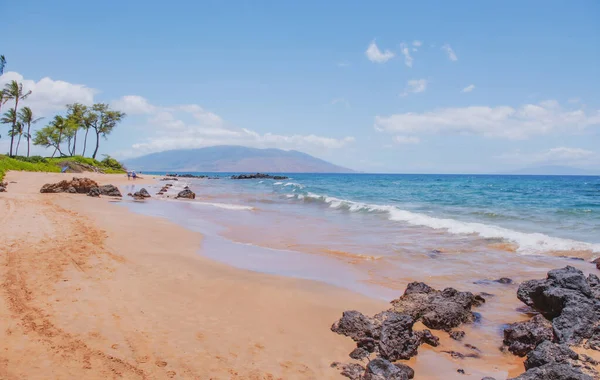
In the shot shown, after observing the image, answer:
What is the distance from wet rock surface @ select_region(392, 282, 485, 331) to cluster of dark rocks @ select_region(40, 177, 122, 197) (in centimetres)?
2385

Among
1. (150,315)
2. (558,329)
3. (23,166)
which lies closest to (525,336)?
(558,329)

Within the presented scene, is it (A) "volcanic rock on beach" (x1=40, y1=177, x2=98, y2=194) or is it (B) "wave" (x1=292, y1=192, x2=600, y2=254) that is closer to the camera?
(B) "wave" (x1=292, y1=192, x2=600, y2=254)

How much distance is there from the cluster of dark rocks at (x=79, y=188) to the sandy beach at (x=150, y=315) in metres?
14.7

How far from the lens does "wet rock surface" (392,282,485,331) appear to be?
22.6 ft

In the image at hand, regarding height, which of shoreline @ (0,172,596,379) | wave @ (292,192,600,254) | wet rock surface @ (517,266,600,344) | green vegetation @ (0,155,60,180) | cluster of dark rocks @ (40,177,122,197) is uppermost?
green vegetation @ (0,155,60,180)

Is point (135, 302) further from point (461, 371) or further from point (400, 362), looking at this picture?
point (461, 371)

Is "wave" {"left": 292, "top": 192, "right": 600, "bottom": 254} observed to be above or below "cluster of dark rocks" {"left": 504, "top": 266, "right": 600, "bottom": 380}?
above

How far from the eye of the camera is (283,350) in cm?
571

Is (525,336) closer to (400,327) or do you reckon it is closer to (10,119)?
(400,327)

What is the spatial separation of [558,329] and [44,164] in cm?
6020

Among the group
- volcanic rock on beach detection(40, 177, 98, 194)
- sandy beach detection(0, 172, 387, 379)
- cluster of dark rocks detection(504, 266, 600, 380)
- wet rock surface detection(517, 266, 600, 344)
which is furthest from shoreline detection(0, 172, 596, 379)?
volcanic rock on beach detection(40, 177, 98, 194)

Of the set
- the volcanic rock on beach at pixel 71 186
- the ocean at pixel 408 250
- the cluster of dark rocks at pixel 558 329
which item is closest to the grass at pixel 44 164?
the volcanic rock on beach at pixel 71 186

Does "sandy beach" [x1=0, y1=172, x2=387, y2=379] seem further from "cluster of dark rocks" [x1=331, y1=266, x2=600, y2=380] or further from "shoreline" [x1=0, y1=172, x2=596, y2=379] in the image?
"cluster of dark rocks" [x1=331, y1=266, x2=600, y2=380]

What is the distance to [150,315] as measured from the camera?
636 cm
